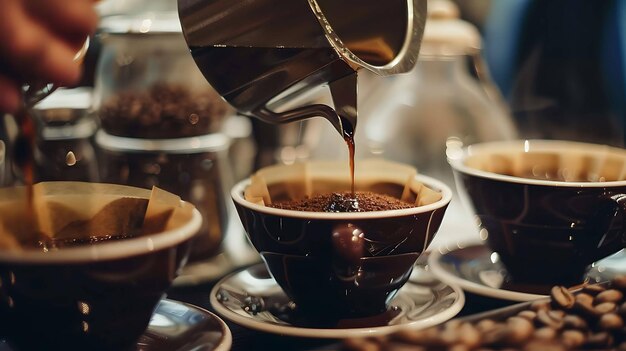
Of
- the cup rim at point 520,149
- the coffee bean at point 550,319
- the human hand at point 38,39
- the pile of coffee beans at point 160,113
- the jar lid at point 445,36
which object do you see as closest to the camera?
the human hand at point 38,39

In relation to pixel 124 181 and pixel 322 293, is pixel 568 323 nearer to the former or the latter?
pixel 322 293

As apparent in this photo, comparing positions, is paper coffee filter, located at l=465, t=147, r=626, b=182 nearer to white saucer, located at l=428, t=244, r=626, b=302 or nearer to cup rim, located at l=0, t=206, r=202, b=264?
white saucer, located at l=428, t=244, r=626, b=302

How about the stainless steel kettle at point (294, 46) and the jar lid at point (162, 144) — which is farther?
the jar lid at point (162, 144)

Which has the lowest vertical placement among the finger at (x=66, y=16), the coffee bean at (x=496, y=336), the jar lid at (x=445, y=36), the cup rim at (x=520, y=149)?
the coffee bean at (x=496, y=336)

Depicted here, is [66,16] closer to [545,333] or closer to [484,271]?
[545,333]

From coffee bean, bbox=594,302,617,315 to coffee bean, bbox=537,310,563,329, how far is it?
0.03 meters

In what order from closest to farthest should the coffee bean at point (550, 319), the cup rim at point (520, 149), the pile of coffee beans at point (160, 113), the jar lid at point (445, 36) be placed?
the coffee bean at point (550, 319) → the cup rim at point (520, 149) → the pile of coffee beans at point (160, 113) → the jar lid at point (445, 36)

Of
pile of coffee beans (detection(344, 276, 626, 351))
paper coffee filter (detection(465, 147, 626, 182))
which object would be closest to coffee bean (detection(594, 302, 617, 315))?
pile of coffee beans (detection(344, 276, 626, 351))

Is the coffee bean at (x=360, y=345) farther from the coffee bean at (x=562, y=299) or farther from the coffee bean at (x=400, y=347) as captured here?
the coffee bean at (x=562, y=299)

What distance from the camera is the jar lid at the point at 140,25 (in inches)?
29.5

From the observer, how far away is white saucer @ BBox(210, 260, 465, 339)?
22.1 inches

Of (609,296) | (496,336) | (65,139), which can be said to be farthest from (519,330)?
(65,139)

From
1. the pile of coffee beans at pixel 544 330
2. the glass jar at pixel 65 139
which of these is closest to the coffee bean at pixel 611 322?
the pile of coffee beans at pixel 544 330

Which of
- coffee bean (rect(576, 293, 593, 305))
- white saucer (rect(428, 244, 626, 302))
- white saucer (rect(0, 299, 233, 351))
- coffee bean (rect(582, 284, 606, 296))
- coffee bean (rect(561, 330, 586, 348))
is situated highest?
coffee bean (rect(561, 330, 586, 348))
